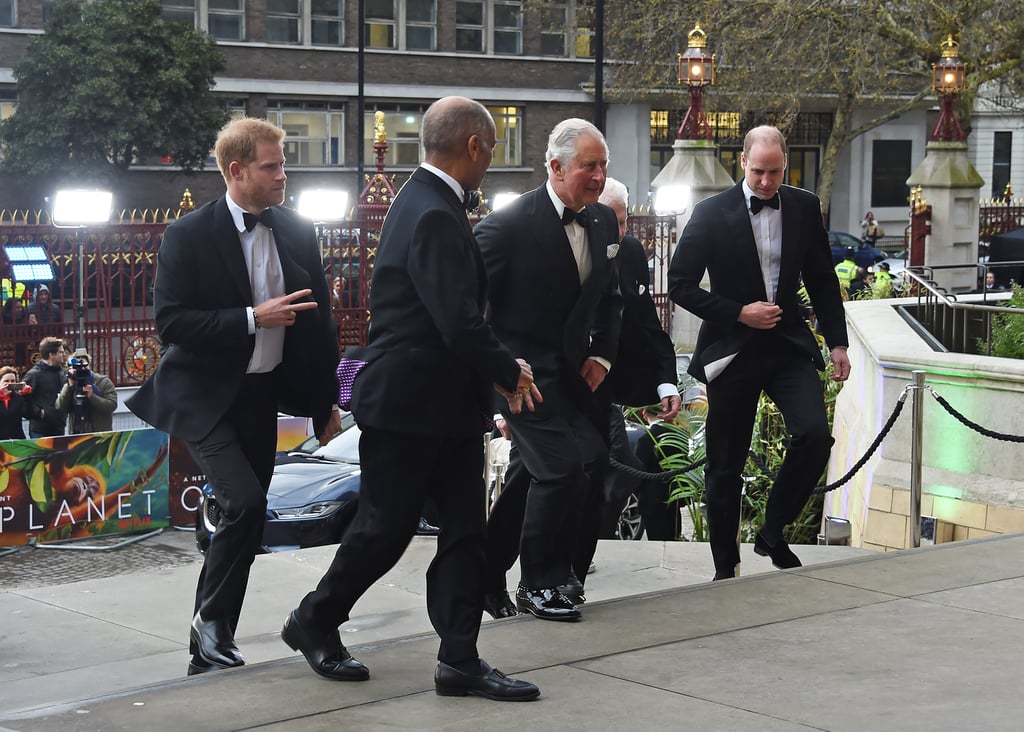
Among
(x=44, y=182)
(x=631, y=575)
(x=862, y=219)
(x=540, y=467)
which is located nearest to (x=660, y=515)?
(x=631, y=575)

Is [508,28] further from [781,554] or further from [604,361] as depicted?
[604,361]

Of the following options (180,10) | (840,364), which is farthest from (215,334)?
(180,10)

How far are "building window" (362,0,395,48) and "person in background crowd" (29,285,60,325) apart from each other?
1268 inches

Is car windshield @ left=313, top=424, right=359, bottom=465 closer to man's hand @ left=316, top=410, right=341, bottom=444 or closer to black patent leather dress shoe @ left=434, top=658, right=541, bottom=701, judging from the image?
man's hand @ left=316, top=410, right=341, bottom=444

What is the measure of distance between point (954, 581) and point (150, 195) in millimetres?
39167

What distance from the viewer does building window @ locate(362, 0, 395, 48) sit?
47969mm

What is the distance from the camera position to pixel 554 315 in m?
5.72

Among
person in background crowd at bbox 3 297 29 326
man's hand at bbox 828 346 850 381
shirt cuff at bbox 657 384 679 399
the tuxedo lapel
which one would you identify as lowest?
person in background crowd at bbox 3 297 29 326

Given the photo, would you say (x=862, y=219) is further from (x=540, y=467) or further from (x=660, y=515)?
(x=540, y=467)

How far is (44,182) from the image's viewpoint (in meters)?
39.0

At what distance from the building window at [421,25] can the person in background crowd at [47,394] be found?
115ft

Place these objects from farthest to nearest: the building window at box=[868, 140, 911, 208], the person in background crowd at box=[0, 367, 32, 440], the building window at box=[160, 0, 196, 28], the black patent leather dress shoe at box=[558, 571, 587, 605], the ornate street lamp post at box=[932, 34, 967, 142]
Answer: the building window at box=[868, 140, 911, 208], the building window at box=[160, 0, 196, 28], the ornate street lamp post at box=[932, 34, 967, 142], the person in background crowd at box=[0, 367, 32, 440], the black patent leather dress shoe at box=[558, 571, 587, 605]

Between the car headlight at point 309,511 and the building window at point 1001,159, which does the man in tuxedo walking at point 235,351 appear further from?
the building window at point 1001,159

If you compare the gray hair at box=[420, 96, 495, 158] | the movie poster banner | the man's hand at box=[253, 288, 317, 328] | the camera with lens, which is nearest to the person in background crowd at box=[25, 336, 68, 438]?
the camera with lens
